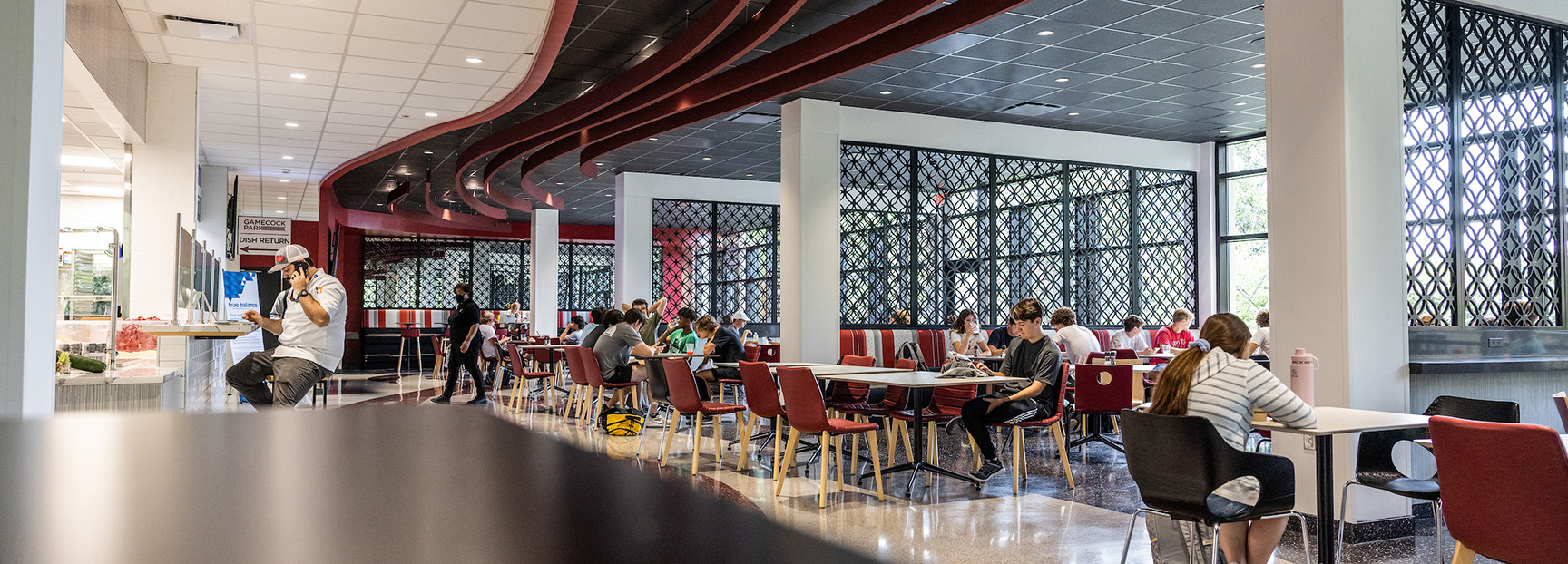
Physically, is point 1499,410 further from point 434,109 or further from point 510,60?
point 434,109

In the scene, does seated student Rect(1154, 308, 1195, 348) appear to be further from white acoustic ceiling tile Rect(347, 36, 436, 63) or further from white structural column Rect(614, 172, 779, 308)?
white acoustic ceiling tile Rect(347, 36, 436, 63)

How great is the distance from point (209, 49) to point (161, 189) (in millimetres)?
1248

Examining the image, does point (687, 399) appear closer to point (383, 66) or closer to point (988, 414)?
point (988, 414)

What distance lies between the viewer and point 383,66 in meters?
7.82

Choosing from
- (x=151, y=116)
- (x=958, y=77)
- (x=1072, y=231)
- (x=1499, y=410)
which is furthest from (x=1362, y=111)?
(x=151, y=116)

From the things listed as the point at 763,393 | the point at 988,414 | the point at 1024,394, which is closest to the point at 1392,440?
the point at 1024,394

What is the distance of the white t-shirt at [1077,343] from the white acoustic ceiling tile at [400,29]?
5.51 meters

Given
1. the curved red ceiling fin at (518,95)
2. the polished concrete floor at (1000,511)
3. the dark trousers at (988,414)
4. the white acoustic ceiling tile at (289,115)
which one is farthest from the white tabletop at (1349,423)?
the white acoustic ceiling tile at (289,115)

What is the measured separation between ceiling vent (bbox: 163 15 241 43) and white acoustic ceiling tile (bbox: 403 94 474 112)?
2.04m

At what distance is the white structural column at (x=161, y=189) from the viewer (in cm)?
751

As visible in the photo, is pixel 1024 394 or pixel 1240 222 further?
pixel 1240 222

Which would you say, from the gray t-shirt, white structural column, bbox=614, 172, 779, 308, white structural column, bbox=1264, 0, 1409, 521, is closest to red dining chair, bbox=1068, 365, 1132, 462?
white structural column, bbox=1264, 0, 1409, 521

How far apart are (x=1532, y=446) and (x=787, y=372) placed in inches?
135

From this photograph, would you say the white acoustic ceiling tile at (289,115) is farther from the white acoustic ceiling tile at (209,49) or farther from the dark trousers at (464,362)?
the dark trousers at (464,362)
